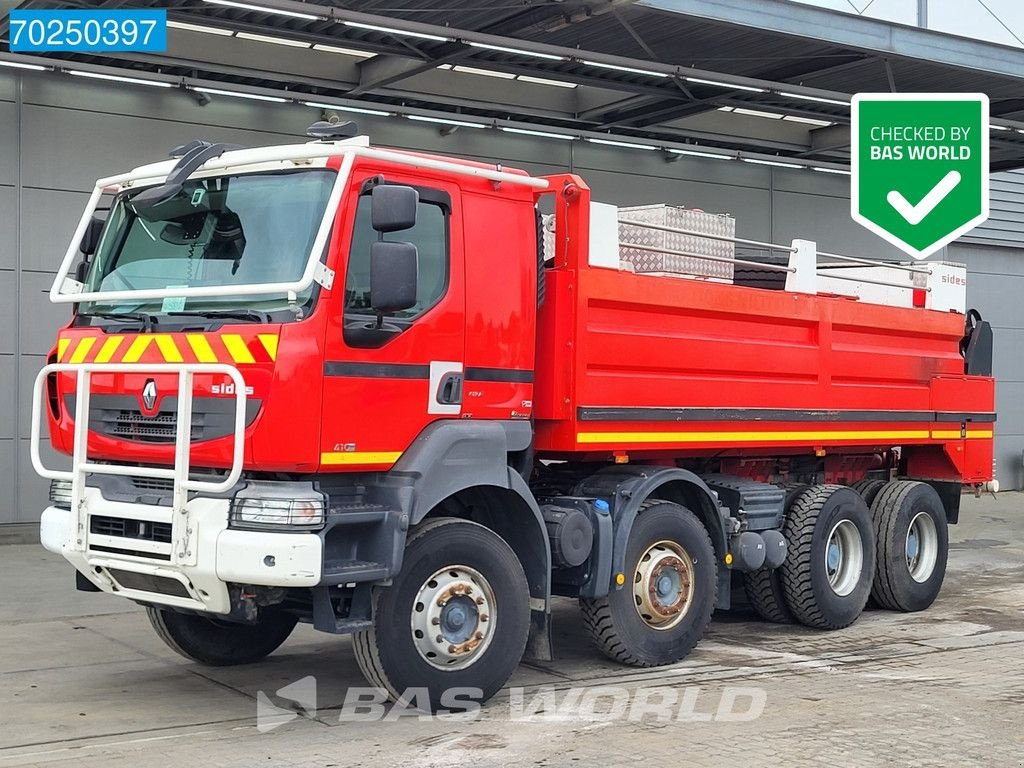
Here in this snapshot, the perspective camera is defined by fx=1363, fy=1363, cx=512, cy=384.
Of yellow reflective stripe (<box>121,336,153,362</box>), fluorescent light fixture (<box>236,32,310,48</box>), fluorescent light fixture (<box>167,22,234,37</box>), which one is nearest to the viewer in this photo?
yellow reflective stripe (<box>121,336,153,362</box>)

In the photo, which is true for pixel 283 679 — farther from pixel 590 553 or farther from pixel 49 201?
pixel 49 201

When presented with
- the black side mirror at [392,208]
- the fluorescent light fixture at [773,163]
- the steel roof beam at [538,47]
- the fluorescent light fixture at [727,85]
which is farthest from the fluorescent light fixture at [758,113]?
the black side mirror at [392,208]

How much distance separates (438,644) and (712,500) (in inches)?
98.4

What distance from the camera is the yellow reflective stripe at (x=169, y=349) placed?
6604 mm

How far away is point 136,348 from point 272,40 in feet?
26.0

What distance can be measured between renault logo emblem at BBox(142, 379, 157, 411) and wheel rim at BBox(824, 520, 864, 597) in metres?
5.18

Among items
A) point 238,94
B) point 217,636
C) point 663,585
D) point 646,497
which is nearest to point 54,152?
point 238,94

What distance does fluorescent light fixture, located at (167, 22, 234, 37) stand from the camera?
12.9 metres

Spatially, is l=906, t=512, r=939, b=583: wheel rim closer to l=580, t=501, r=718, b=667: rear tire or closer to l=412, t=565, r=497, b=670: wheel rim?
l=580, t=501, r=718, b=667: rear tire

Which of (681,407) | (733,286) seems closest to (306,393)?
(681,407)

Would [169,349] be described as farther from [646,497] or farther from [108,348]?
[646,497]

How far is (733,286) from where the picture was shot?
8805 mm

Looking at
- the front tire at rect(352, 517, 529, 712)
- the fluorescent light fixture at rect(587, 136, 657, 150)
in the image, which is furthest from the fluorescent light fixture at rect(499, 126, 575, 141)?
the front tire at rect(352, 517, 529, 712)

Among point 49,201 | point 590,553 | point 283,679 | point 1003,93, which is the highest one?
point 1003,93
